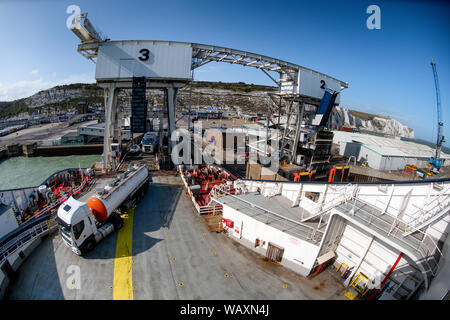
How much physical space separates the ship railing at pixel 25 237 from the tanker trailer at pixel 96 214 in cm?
206

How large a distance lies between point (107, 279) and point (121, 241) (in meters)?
2.87

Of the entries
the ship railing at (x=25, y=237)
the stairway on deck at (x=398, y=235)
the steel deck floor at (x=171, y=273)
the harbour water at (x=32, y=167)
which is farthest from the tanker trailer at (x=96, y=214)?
the harbour water at (x=32, y=167)

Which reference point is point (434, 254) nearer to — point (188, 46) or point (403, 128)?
point (188, 46)

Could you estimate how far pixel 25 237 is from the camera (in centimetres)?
1091

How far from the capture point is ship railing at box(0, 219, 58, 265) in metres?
9.58

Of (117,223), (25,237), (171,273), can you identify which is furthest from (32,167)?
(171,273)

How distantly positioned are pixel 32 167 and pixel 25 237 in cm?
3471

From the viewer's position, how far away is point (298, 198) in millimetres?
14055

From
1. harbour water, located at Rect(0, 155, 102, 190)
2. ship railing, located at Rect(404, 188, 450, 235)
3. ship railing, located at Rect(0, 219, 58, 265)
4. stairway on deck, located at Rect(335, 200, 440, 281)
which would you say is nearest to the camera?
stairway on deck, located at Rect(335, 200, 440, 281)

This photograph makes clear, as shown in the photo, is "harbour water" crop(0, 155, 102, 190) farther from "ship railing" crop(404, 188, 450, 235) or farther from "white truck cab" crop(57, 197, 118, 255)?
"ship railing" crop(404, 188, 450, 235)

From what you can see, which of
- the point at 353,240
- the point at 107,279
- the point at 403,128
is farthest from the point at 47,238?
the point at 403,128

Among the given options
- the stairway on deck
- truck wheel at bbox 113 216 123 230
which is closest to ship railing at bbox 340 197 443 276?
the stairway on deck

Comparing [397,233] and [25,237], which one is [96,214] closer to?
[25,237]

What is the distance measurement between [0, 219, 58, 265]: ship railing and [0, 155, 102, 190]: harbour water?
23.2 meters
